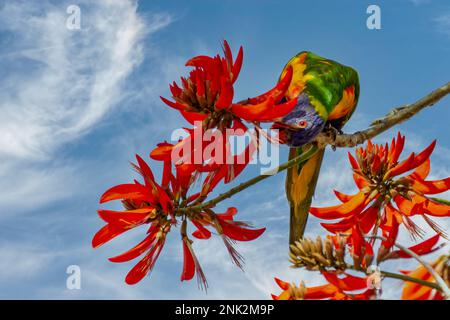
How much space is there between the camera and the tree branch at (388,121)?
1455mm

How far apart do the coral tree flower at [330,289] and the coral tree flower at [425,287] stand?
0.19ft

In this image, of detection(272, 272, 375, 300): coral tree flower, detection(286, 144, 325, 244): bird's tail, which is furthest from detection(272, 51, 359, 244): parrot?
detection(272, 272, 375, 300): coral tree flower

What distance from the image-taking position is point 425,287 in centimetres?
76

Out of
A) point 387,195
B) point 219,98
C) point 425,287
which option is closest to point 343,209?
point 387,195

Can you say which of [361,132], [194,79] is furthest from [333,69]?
[194,79]

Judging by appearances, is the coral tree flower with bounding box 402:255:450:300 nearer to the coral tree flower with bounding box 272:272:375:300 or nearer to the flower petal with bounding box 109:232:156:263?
the coral tree flower with bounding box 272:272:375:300

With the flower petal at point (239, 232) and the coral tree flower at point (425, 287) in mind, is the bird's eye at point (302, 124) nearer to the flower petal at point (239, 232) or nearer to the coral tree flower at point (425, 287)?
the flower petal at point (239, 232)

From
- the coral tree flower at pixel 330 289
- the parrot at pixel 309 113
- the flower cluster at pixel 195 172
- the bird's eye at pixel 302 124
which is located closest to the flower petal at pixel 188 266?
the flower cluster at pixel 195 172

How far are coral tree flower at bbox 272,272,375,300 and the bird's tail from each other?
29.2 inches

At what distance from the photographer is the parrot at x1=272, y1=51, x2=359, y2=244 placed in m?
1.40
